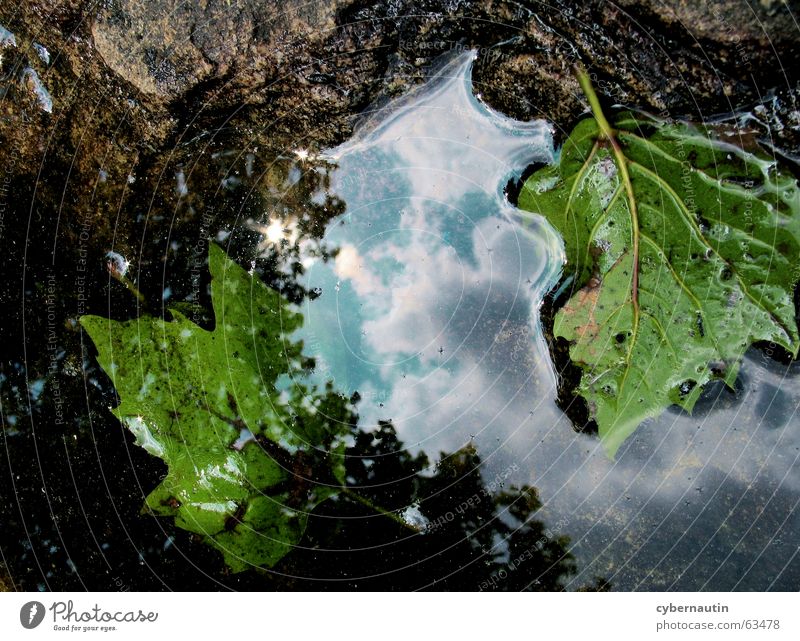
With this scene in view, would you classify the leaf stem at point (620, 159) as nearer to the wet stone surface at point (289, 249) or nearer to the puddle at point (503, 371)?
the wet stone surface at point (289, 249)

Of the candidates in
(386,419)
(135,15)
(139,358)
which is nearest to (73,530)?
(139,358)

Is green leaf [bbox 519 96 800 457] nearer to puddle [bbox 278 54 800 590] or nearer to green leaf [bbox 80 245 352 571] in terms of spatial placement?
puddle [bbox 278 54 800 590]

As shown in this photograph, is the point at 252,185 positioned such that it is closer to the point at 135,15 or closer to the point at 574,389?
the point at 135,15

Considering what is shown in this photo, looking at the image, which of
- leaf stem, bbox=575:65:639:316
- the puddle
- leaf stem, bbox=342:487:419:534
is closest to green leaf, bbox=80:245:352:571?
leaf stem, bbox=342:487:419:534

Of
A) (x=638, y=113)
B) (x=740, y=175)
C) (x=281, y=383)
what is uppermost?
(x=638, y=113)
